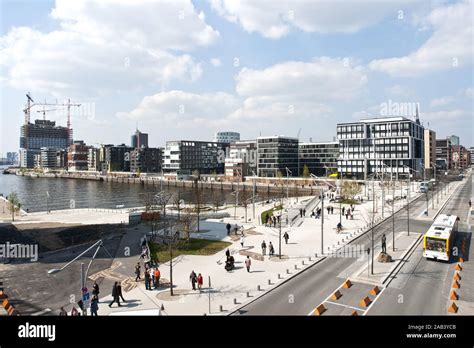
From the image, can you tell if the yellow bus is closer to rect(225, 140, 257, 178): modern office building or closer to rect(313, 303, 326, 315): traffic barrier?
rect(313, 303, 326, 315): traffic barrier

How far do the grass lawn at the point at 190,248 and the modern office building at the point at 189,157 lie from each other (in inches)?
4939

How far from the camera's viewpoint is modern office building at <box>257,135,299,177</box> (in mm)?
143750

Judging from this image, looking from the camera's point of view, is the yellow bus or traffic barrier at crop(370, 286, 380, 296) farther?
the yellow bus

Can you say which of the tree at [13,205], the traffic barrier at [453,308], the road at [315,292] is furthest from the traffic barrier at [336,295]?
the tree at [13,205]

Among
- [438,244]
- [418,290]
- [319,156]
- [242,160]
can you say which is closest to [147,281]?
[418,290]

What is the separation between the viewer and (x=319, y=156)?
15525 centimetres

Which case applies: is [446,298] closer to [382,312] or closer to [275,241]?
[382,312]

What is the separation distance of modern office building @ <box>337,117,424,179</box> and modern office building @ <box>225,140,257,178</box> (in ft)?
134

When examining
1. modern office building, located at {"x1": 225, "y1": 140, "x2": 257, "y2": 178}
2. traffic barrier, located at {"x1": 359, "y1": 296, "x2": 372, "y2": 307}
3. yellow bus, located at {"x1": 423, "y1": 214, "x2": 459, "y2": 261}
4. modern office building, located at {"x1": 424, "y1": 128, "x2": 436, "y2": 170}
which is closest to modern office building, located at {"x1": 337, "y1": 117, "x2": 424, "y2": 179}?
modern office building, located at {"x1": 424, "y1": 128, "x2": 436, "y2": 170}

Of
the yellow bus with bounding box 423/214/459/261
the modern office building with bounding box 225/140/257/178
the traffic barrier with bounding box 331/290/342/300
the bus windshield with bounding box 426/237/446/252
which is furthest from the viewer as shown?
the modern office building with bounding box 225/140/257/178

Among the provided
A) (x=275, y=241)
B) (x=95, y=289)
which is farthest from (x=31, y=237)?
(x=275, y=241)

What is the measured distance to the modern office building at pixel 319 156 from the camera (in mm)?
150750

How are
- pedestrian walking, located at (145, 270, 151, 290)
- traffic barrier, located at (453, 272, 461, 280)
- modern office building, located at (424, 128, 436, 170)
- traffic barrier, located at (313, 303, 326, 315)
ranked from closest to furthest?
traffic barrier, located at (313, 303, 326, 315), pedestrian walking, located at (145, 270, 151, 290), traffic barrier, located at (453, 272, 461, 280), modern office building, located at (424, 128, 436, 170)

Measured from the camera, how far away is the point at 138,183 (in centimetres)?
16138
